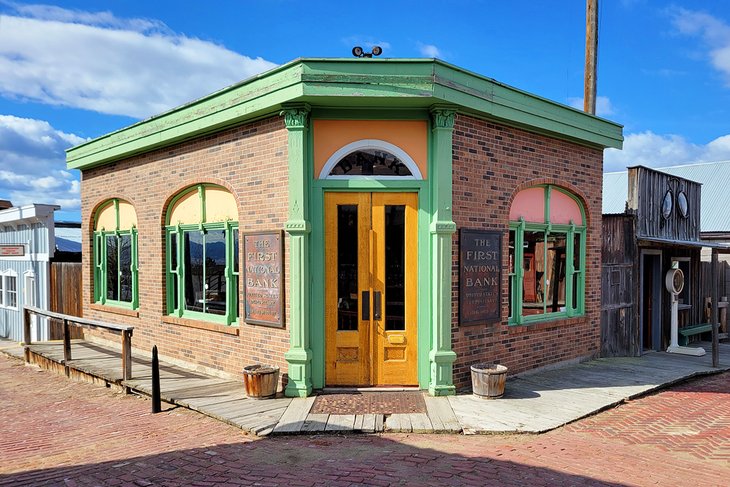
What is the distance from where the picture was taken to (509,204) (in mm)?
8227

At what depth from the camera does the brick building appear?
23.3ft

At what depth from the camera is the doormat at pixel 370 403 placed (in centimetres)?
646

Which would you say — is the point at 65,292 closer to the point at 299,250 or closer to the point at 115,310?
the point at 115,310

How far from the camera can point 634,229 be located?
34.7 feet

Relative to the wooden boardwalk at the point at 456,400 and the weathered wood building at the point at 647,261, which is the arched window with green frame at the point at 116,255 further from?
the weathered wood building at the point at 647,261

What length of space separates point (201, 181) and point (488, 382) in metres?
5.50

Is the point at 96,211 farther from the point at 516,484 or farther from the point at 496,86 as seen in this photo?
the point at 516,484

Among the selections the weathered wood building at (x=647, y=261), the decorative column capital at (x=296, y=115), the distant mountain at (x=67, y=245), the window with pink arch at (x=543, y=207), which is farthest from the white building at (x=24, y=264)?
the weathered wood building at (x=647, y=261)

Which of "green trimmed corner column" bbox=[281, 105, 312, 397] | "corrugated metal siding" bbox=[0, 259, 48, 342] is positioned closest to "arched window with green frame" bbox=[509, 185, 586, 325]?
"green trimmed corner column" bbox=[281, 105, 312, 397]

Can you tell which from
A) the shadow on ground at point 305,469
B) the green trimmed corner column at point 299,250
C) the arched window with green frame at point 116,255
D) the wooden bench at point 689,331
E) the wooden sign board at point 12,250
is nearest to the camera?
the shadow on ground at point 305,469

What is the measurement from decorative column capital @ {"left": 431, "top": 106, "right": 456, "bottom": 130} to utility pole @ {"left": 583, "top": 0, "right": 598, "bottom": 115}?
7.11 meters

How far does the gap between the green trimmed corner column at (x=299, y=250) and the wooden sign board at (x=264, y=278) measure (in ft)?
1.05

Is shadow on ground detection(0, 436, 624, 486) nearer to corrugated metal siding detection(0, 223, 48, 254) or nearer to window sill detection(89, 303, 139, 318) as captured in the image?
window sill detection(89, 303, 139, 318)

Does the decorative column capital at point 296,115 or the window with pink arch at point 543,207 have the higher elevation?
the decorative column capital at point 296,115
